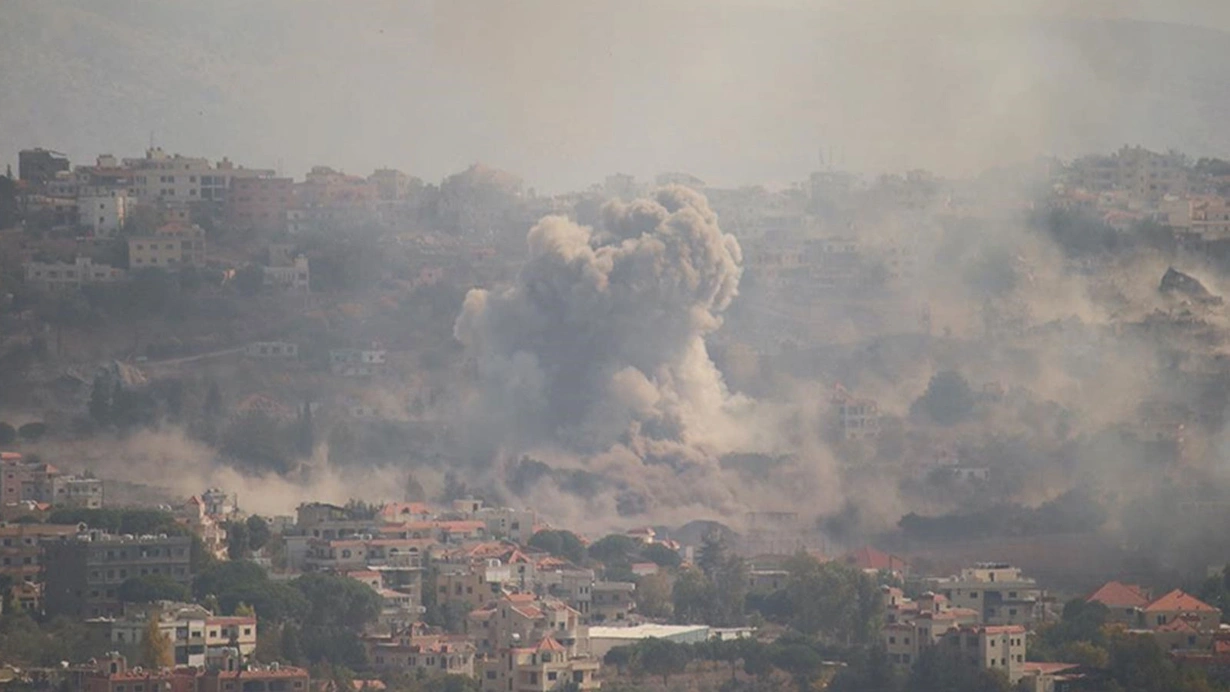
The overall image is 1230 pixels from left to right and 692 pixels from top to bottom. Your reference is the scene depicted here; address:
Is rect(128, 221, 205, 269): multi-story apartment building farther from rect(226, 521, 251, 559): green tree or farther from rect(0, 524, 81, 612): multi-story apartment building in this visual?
rect(0, 524, 81, 612): multi-story apartment building

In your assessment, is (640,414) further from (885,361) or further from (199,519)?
(199,519)

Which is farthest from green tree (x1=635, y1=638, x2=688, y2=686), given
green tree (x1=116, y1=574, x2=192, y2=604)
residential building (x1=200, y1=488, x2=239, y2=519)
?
residential building (x1=200, y1=488, x2=239, y2=519)

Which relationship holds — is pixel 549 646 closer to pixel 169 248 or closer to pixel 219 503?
pixel 219 503

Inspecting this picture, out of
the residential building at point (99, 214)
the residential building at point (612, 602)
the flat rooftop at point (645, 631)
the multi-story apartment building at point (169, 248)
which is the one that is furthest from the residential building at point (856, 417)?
the flat rooftop at point (645, 631)

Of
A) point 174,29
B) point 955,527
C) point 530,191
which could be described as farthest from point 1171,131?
point 955,527

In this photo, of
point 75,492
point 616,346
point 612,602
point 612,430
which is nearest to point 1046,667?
point 612,602

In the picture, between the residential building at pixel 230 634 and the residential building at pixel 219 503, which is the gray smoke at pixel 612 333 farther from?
the residential building at pixel 230 634
